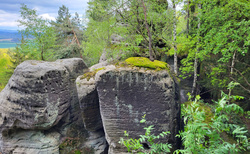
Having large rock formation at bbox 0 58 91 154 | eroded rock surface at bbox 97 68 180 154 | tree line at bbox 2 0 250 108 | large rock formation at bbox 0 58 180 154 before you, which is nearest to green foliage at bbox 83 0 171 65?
tree line at bbox 2 0 250 108

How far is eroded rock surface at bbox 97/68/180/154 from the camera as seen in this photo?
5.64 meters

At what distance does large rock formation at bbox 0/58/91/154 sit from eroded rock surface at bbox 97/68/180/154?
2912 millimetres

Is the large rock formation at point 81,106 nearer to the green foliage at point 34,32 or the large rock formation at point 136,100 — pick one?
the large rock formation at point 136,100

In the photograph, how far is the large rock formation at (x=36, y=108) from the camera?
6938 millimetres

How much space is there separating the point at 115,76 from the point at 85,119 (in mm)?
3255

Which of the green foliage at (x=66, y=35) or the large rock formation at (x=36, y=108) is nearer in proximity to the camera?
the large rock formation at (x=36, y=108)

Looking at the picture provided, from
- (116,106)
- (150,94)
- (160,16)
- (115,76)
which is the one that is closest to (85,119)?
(116,106)

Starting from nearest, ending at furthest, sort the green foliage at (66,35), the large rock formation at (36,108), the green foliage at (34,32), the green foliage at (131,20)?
1. the large rock formation at (36,108)
2. the green foliage at (131,20)
3. the green foliage at (34,32)
4. the green foliage at (66,35)

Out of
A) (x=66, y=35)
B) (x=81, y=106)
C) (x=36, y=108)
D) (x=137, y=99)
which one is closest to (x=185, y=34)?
(x=137, y=99)

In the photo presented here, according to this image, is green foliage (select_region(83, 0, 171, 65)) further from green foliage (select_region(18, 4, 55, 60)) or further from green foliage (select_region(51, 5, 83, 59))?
green foliage (select_region(51, 5, 83, 59))

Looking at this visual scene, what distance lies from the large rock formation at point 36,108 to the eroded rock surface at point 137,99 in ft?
9.55

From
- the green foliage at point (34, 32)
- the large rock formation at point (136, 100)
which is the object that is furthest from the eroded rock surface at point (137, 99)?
the green foliage at point (34, 32)

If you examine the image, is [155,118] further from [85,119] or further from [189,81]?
[189,81]

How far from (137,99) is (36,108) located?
4883 millimetres
